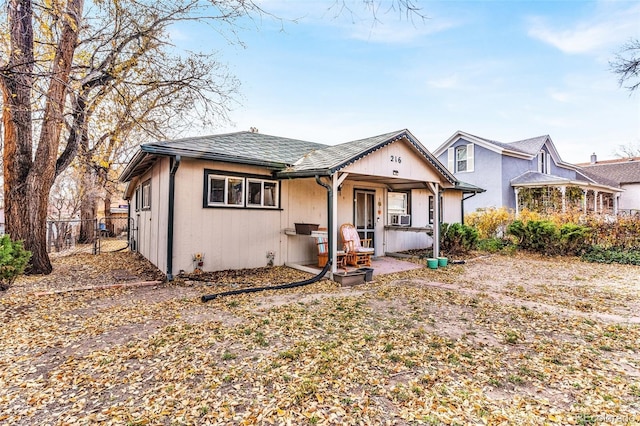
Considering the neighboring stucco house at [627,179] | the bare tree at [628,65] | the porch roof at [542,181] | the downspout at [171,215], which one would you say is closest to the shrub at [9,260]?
the downspout at [171,215]

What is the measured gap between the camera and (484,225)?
43.2ft

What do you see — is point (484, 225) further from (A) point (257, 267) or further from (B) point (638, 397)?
(B) point (638, 397)

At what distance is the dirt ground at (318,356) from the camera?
2400mm

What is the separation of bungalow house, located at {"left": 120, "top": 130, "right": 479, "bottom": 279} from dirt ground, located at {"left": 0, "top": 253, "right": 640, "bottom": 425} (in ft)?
4.78

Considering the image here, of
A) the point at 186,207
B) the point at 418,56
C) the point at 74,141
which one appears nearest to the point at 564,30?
the point at 418,56

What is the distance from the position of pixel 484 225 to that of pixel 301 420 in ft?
42.4

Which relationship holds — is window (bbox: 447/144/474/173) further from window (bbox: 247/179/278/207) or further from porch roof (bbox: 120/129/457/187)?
window (bbox: 247/179/278/207)

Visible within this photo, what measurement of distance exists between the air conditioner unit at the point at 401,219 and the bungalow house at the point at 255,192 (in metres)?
0.85

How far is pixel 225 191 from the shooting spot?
7.44m

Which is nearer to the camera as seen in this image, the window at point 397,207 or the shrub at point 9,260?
the shrub at point 9,260

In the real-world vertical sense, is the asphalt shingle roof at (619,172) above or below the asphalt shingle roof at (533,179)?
above

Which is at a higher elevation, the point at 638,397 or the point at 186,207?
the point at 186,207

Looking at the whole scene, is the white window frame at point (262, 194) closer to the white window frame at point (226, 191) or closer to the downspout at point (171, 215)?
the white window frame at point (226, 191)

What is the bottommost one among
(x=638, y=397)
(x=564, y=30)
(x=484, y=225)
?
(x=638, y=397)
